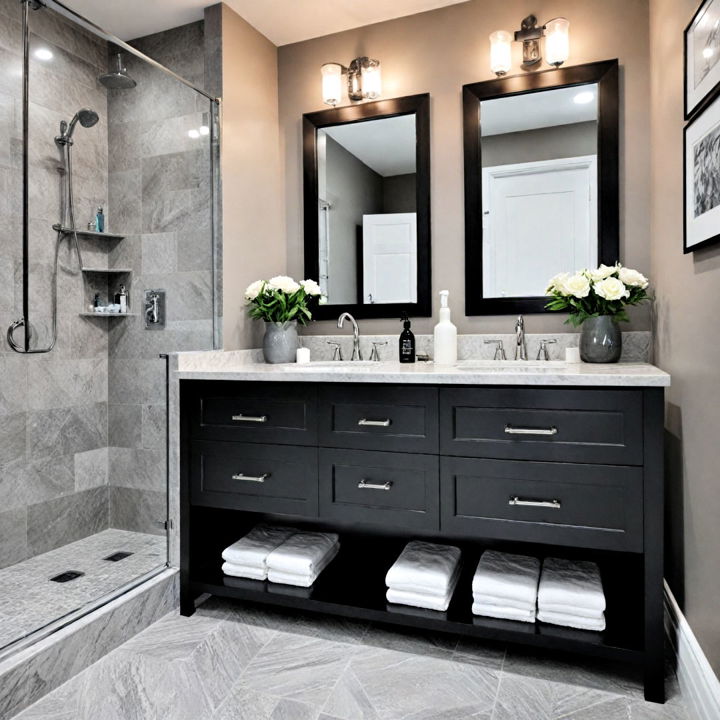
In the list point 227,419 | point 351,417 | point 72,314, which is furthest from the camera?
point 72,314

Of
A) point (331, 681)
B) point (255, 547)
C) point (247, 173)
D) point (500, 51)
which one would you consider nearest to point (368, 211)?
point (247, 173)

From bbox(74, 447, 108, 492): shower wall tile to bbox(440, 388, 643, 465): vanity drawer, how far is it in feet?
5.23

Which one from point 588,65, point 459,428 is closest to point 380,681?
point 459,428

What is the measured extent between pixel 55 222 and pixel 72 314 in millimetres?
381

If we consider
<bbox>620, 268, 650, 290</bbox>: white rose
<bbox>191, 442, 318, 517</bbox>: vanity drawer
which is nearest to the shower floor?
<bbox>191, 442, 318, 517</bbox>: vanity drawer

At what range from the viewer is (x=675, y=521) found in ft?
5.67

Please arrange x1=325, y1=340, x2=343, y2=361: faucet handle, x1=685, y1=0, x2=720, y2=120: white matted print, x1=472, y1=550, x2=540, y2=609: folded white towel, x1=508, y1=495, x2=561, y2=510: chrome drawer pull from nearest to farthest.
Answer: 1. x1=685, y1=0, x2=720, y2=120: white matted print
2. x1=508, y1=495, x2=561, y2=510: chrome drawer pull
3. x1=472, y1=550, x2=540, y2=609: folded white towel
4. x1=325, y1=340, x2=343, y2=361: faucet handle

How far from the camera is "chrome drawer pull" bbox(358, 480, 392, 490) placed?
69.4 inches

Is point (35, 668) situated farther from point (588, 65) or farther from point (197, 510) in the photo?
point (588, 65)

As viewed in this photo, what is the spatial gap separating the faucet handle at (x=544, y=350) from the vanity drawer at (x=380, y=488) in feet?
2.57

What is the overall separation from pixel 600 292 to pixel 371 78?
140cm

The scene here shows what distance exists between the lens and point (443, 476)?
170 cm

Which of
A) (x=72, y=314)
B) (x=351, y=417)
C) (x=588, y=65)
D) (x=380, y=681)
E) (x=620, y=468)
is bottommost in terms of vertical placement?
(x=380, y=681)

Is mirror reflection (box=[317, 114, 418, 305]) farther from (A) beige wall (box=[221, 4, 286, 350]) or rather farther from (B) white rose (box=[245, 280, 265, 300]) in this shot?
(B) white rose (box=[245, 280, 265, 300])
